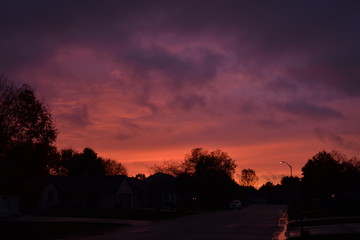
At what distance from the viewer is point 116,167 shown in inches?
5832

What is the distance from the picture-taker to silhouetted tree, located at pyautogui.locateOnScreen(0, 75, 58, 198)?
94.5ft

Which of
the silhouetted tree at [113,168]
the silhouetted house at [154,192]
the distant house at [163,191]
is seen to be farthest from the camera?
the silhouetted tree at [113,168]

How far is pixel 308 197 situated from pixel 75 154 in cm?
6166

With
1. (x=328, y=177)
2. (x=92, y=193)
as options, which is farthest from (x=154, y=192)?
(x=328, y=177)

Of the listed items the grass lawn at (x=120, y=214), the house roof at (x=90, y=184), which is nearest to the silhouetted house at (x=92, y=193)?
the house roof at (x=90, y=184)

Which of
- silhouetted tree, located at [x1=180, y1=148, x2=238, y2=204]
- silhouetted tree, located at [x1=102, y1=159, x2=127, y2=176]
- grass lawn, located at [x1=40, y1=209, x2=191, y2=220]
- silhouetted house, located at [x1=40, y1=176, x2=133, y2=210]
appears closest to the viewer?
grass lawn, located at [x1=40, y1=209, x2=191, y2=220]

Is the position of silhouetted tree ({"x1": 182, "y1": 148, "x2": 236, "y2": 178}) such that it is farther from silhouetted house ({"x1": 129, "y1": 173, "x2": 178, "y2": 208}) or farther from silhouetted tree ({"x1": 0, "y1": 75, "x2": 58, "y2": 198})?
silhouetted tree ({"x1": 0, "y1": 75, "x2": 58, "y2": 198})

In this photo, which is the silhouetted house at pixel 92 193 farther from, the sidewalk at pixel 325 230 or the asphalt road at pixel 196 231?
the sidewalk at pixel 325 230

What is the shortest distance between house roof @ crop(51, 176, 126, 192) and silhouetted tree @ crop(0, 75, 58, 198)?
133 ft

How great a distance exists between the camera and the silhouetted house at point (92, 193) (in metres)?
69.6

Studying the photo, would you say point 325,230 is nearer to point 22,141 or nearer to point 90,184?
point 22,141

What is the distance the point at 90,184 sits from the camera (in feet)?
240

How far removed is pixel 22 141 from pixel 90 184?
4517cm

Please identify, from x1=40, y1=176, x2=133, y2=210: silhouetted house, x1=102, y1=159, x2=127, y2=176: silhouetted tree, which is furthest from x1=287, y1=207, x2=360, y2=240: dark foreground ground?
x1=102, y1=159, x2=127, y2=176: silhouetted tree
